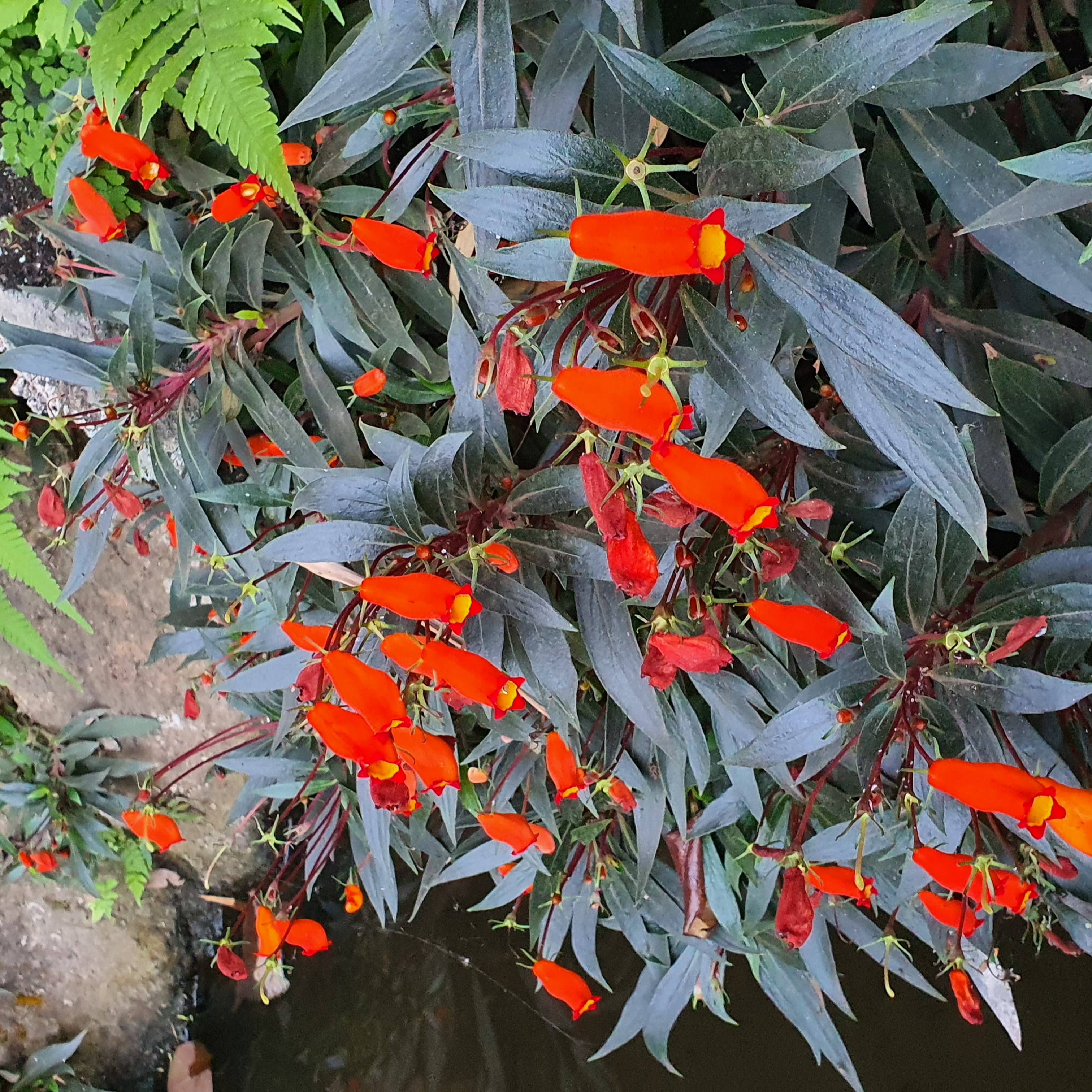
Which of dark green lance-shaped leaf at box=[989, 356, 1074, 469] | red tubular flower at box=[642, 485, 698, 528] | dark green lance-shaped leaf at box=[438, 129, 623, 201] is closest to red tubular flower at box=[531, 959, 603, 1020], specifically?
red tubular flower at box=[642, 485, 698, 528]

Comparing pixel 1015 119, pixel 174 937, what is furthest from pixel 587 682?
pixel 174 937

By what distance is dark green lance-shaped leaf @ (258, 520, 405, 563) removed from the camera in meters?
0.82

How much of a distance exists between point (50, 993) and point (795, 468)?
207 centimetres

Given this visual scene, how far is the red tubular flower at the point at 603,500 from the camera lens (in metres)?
0.57

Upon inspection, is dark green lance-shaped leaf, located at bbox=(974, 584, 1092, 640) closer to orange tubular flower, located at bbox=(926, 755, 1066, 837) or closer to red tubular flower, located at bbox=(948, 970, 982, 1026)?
orange tubular flower, located at bbox=(926, 755, 1066, 837)

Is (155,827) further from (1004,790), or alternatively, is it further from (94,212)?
(1004,790)

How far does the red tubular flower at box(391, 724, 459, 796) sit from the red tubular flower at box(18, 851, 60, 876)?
122 centimetres

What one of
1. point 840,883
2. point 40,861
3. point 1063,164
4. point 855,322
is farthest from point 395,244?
point 40,861

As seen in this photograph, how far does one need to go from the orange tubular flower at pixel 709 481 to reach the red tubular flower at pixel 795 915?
429mm

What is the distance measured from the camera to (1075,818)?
2.00 ft

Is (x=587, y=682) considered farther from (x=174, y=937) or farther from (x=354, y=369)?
(x=174, y=937)

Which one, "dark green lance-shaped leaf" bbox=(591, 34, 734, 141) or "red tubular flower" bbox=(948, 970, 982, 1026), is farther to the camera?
"red tubular flower" bbox=(948, 970, 982, 1026)

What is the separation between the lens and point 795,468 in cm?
85

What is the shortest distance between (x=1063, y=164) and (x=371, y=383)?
0.68 m
